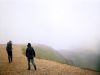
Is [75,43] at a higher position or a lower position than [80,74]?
higher

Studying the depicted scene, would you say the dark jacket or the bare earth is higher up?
the dark jacket

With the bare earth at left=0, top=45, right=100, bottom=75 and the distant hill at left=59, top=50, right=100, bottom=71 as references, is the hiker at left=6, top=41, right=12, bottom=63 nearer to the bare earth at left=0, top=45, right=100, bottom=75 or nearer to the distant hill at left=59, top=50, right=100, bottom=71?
the bare earth at left=0, top=45, right=100, bottom=75

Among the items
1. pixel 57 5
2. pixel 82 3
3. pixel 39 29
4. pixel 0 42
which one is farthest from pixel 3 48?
pixel 82 3

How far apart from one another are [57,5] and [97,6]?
0.57 meters

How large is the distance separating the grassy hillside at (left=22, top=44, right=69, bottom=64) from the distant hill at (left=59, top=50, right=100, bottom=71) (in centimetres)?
6

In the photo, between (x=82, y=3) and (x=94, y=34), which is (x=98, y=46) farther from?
(x=82, y=3)

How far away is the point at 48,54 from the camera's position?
405 centimetres

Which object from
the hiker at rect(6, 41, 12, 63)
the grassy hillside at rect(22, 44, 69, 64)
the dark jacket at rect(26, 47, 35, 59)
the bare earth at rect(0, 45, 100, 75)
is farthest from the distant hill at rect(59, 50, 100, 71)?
the hiker at rect(6, 41, 12, 63)

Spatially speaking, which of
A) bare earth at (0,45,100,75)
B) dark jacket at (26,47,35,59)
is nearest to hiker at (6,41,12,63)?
bare earth at (0,45,100,75)

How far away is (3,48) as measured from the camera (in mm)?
4000

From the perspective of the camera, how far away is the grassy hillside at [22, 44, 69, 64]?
13.2 ft

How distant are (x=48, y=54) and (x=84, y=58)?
1.69 ft

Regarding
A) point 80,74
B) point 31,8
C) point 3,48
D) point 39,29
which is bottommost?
point 80,74

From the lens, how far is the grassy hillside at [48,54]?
4020 mm
